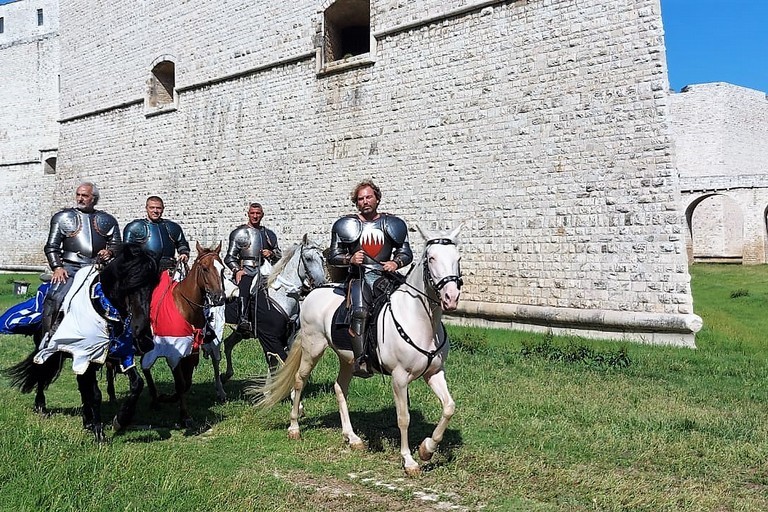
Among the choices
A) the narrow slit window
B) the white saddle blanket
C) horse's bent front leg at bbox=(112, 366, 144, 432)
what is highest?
the narrow slit window

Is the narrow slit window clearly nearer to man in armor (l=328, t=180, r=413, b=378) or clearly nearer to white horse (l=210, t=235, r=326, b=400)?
white horse (l=210, t=235, r=326, b=400)

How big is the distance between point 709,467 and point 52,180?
30.7 meters

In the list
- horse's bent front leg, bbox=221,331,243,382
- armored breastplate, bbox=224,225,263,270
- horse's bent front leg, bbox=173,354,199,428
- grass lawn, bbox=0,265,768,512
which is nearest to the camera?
grass lawn, bbox=0,265,768,512

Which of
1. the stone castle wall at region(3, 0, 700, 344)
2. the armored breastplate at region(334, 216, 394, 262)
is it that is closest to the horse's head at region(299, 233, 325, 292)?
the armored breastplate at region(334, 216, 394, 262)

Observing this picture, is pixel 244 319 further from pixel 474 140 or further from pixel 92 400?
pixel 474 140

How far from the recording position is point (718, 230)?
3100 cm

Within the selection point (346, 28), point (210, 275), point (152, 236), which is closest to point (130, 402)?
point (210, 275)

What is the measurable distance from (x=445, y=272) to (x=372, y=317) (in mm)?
1022

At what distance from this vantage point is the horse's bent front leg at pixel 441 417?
438cm

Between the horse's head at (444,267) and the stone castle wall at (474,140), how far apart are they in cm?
770

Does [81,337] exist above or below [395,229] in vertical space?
below

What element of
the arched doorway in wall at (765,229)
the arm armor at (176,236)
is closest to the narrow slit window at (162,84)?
the arm armor at (176,236)

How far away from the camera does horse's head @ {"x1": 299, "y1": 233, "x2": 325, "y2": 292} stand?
6.41 metres

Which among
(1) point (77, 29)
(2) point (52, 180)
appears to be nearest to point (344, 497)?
(1) point (77, 29)
